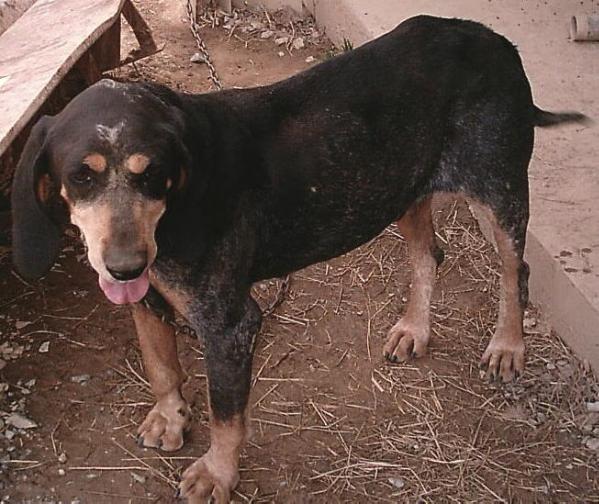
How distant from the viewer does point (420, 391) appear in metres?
4.57

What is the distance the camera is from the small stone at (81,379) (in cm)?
449

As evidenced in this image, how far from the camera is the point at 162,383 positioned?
412 centimetres

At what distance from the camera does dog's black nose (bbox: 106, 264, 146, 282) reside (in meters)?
2.97

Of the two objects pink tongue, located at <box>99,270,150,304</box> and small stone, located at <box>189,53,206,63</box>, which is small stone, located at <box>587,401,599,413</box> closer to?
pink tongue, located at <box>99,270,150,304</box>

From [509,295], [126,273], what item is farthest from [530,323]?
[126,273]

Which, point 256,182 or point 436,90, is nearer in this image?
point 256,182

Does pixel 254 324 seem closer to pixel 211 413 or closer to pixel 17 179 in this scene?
pixel 211 413

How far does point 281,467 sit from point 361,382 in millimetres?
668

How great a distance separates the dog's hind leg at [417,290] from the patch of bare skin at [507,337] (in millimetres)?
323

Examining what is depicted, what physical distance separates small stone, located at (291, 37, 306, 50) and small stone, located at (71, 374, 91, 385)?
147 inches

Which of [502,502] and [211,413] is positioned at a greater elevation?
[211,413]

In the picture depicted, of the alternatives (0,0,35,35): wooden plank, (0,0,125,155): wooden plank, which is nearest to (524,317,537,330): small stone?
(0,0,125,155): wooden plank

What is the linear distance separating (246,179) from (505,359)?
1.70 m

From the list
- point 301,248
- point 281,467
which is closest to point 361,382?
point 281,467
